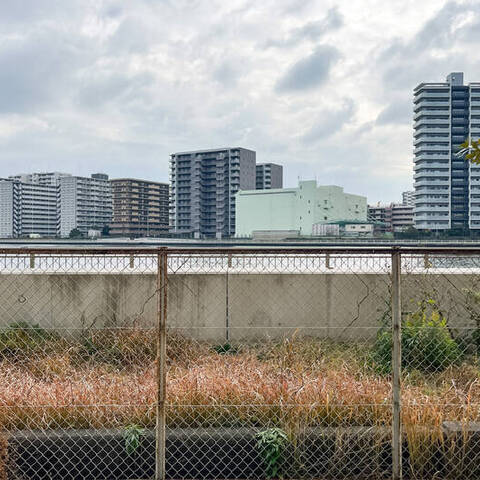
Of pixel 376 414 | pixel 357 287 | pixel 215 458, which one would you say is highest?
pixel 357 287

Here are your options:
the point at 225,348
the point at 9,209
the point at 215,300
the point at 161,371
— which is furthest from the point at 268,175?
→ the point at 161,371

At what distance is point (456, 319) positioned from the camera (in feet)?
30.6

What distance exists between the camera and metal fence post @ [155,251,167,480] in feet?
14.6

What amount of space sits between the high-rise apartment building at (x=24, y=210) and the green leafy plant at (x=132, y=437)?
594 feet

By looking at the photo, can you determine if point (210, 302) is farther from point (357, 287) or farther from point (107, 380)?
point (107, 380)

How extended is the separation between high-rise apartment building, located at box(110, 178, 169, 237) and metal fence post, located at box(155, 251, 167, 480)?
586ft

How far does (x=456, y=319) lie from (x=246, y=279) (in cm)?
362

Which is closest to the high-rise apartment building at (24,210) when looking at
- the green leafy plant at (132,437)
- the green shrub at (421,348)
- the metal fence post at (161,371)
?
the green shrub at (421,348)

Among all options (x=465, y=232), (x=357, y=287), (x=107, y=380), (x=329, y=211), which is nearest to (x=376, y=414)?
(x=107, y=380)

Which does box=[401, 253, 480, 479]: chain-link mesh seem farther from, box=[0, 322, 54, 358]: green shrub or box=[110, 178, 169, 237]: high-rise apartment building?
box=[110, 178, 169, 237]: high-rise apartment building

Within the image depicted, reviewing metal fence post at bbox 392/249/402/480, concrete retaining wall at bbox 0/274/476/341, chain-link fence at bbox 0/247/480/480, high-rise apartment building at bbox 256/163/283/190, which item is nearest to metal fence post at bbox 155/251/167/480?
chain-link fence at bbox 0/247/480/480

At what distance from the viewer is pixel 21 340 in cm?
862

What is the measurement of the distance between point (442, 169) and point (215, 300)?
14420cm

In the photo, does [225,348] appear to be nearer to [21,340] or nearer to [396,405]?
[21,340]
